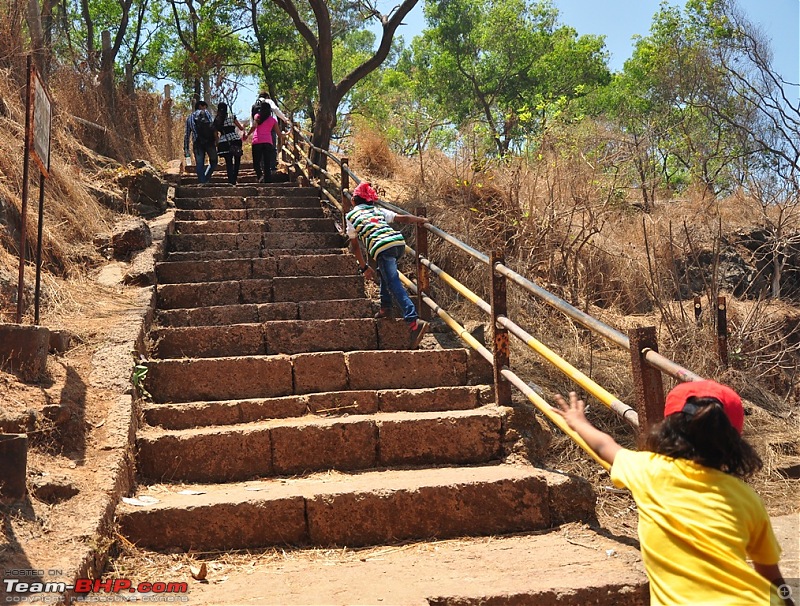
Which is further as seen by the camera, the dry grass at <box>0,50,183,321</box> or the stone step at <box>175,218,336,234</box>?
the stone step at <box>175,218,336,234</box>

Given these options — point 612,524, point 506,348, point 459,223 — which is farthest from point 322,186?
point 612,524

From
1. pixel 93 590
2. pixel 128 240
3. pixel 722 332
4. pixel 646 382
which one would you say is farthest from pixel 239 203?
pixel 646 382

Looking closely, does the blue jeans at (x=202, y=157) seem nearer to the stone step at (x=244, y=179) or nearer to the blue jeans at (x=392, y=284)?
the stone step at (x=244, y=179)

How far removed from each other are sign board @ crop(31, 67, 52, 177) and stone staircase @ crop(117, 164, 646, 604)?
1.45 metres

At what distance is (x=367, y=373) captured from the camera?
18.5 ft

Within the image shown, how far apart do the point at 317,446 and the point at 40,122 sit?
2603 mm

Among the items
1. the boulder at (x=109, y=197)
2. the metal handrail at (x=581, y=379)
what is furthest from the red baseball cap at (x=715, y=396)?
the boulder at (x=109, y=197)

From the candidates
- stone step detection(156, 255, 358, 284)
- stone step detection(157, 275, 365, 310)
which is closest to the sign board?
stone step detection(157, 275, 365, 310)

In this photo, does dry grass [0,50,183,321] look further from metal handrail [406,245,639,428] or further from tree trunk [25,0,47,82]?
metal handrail [406,245,639,428]

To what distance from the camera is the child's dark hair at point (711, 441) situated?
2.14 m

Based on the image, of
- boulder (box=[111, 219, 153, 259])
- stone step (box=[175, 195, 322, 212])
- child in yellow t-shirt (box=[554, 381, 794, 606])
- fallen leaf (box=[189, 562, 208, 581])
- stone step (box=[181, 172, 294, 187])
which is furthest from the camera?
stone step (box=[181, 172, 294, 187])

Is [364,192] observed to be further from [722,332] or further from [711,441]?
[711,441]

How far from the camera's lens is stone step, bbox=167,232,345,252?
8492 millimetres

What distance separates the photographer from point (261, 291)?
23.5 feet
